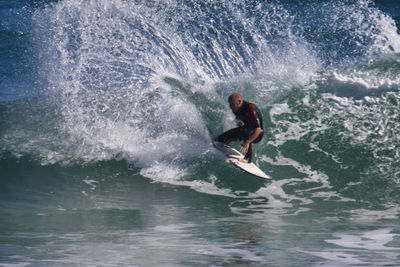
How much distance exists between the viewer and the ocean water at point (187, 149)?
4.89 metres

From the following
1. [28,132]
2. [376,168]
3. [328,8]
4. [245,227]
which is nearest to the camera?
[245,227]

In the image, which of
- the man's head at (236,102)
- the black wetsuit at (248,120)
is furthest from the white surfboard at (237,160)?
the man's head at (236,102)

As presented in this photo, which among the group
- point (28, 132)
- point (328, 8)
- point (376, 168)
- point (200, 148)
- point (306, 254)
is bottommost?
point (306, 254)

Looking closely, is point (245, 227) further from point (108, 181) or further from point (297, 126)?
point (297, 126)

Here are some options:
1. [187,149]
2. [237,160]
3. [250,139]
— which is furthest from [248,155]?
[187,149]

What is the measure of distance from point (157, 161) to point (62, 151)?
1.91 m

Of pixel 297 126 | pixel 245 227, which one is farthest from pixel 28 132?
pixel 245 227

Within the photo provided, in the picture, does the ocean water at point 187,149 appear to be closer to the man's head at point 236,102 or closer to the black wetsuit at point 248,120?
the black wetsuit at point 248,120

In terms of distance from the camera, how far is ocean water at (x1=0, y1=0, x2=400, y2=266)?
4.89m

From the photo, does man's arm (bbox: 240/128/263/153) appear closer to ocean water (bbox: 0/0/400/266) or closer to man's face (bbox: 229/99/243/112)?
man's face (bbox: 229/99/243/112)

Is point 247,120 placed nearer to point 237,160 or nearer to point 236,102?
point 236,102

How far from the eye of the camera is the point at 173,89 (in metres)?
8.84

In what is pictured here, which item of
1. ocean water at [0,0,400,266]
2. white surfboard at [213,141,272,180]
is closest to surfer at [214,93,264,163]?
white surfboard at [213,141,272,180]

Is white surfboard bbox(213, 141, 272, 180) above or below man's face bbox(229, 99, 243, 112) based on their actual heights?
below
